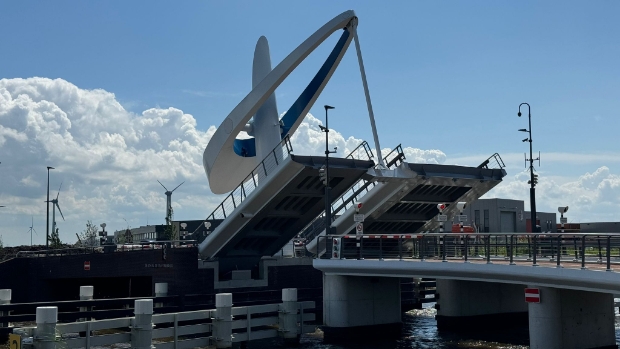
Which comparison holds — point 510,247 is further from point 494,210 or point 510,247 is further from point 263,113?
point 494,210

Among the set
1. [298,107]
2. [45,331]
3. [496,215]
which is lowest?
[45,331]

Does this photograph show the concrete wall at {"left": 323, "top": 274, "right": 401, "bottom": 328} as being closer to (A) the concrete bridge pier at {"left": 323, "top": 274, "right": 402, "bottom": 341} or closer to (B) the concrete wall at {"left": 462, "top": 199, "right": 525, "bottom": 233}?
(A) the concrete bridge pier at {"left": 323, "top": 274, "right": 402, "bottom": 341}

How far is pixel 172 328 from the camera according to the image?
2559 centimetres

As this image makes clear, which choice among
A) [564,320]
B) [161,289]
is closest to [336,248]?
[564,320]

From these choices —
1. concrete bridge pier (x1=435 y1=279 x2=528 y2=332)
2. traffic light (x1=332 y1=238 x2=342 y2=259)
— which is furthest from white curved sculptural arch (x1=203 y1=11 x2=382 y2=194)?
traffic light (x1=332 y1=238 x2=342 y2=259)

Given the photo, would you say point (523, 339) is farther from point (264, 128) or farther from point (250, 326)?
point (264, 128)

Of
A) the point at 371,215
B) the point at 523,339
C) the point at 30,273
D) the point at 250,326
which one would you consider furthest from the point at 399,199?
the point at 30,273

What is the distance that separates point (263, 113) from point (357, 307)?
44.1 feet

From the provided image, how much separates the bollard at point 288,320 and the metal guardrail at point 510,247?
2.58 meters

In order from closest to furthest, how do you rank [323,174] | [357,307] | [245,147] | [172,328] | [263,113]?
[172,328]
[357,307]
[323,174]
[263,113]
[245,147]

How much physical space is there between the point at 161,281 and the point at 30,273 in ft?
45.4

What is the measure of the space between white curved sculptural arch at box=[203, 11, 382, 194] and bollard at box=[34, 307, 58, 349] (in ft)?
52.5

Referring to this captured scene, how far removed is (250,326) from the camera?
2808 cm

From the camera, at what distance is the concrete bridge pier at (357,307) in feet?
98.7
